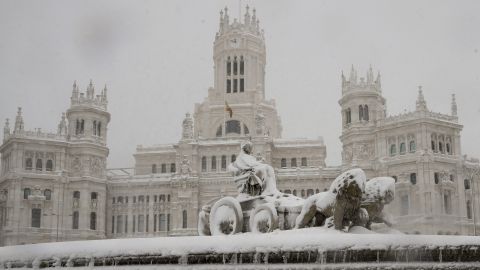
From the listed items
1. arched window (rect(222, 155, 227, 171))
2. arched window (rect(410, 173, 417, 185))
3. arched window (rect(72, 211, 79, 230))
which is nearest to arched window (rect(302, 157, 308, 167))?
arched window (rect(222, 155, 227, 171))

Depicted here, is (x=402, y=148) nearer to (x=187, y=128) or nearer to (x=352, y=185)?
(x=187, y=128)

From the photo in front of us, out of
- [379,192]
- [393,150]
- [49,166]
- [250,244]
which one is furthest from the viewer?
[49,166]

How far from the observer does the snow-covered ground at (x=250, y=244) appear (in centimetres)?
1083

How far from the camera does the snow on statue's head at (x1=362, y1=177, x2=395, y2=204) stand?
1304cm

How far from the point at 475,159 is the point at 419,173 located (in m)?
8.45

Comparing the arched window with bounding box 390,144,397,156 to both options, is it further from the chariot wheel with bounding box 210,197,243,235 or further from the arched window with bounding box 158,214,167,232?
the chariot wheel with bounding box 210,197,243,235

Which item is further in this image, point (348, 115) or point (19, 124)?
point (348, 115)

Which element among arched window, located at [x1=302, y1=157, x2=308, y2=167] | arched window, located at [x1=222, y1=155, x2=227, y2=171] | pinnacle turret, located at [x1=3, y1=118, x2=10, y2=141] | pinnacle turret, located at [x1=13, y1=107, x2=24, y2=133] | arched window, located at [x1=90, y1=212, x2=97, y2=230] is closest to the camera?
arched window, located at [x1=90, y1=212, x2=97, y2=230]

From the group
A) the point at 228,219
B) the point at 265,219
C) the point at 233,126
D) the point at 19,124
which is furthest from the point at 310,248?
the point at 233,126

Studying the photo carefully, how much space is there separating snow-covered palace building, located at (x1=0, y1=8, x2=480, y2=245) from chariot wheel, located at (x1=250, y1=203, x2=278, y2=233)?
47378 mm

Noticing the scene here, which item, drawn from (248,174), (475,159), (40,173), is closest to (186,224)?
(40,173)

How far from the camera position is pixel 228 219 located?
46.4 feet

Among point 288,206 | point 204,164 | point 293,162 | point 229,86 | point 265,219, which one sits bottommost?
point 265,219

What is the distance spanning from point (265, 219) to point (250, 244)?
8.99 ft
